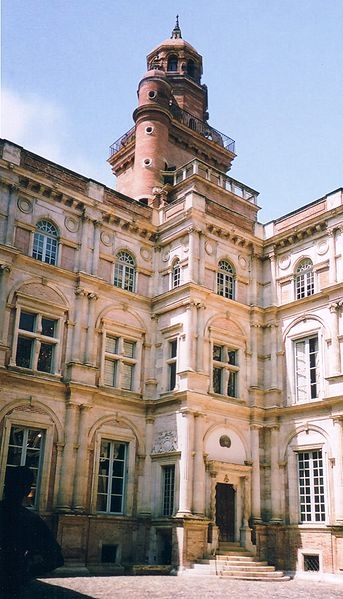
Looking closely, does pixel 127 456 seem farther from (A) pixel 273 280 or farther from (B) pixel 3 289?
(A) pixel 273 280

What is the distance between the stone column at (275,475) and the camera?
25.2 meters

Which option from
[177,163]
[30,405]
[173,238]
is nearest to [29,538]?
[30,405]

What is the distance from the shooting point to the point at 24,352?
23312 mm

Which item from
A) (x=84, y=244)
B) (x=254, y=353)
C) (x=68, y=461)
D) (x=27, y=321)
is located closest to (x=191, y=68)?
(x=84, y=244)

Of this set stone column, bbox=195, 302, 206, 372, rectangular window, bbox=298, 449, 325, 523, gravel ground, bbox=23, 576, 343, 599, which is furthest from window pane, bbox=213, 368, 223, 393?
gravel ground, bbox=23, 576, 343, 599

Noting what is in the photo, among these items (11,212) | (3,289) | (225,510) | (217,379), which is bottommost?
(225,510)

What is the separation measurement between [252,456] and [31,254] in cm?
1252

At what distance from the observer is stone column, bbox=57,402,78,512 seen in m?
22.2

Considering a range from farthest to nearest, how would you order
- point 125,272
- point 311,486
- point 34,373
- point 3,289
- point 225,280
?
point 225,280 → point 125,272 → point 311,486 → point 34,373 → point 3,289

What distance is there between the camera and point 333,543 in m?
22.6

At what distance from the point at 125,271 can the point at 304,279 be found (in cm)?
805

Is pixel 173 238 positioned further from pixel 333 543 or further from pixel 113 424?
pixel 333 543

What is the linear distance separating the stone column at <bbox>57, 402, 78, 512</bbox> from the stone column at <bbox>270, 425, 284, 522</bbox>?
8465 mm

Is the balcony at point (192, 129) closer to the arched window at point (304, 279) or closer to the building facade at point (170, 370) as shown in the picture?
the building facade at point (170, 370)
